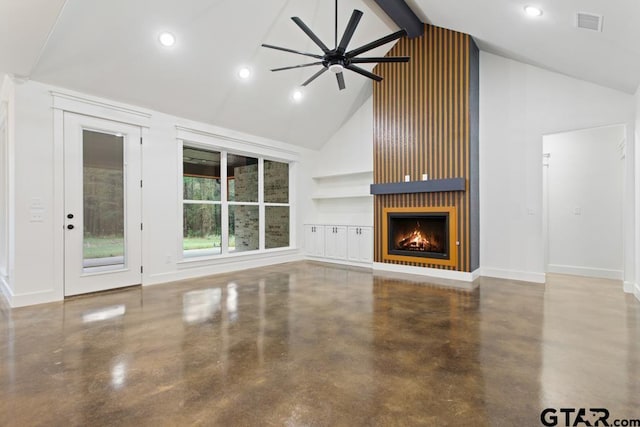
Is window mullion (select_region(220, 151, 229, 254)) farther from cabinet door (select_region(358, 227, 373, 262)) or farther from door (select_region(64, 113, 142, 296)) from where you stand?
cabinet door (select_region(358, 227, 373, 262))

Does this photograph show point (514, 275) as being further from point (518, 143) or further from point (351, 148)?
point (351, 148)

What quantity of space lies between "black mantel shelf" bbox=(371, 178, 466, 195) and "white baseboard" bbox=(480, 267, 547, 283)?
1.69 metres

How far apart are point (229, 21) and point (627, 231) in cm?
659

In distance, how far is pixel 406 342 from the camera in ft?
9.37

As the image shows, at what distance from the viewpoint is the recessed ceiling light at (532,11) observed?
11.5ft

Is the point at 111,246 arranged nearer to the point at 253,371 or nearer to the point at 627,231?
the point at 253,371

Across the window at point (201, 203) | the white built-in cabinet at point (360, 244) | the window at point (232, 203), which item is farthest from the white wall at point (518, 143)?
the window at point (201, 203)

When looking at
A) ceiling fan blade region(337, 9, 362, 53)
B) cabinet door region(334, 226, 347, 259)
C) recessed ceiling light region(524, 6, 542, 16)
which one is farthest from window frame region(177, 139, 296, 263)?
recessed ceiling light region(524, 6, 542, 16)

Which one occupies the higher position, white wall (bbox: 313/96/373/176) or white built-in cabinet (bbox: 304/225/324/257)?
white wall (bbox: 313/96/373/176)

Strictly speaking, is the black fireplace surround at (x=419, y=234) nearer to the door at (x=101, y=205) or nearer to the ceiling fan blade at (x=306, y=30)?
the ceiling fan blade at (x=306, y=30)

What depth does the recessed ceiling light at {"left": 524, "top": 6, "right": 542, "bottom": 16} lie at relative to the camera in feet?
11.5

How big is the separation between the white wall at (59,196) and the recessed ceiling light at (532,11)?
514 cm

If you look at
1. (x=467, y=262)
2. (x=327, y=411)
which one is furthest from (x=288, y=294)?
(x=467, y=262)

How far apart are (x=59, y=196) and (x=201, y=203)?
2.22m
